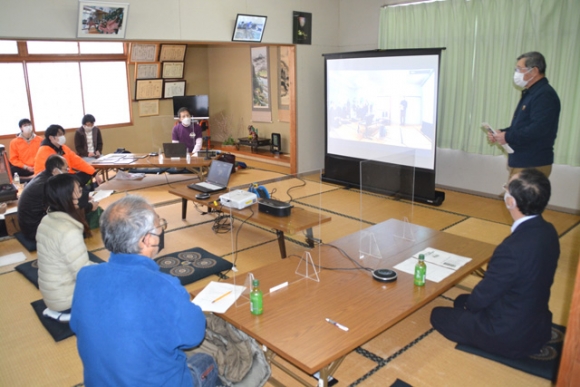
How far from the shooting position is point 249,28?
19.6ft

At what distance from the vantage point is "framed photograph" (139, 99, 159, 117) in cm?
893

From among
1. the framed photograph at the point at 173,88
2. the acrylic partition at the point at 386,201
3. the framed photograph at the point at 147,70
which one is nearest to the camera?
the acrylic partition at the point at 386,201

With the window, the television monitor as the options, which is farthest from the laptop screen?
the window

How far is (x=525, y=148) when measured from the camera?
401cm

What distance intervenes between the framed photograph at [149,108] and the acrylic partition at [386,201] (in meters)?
6.40

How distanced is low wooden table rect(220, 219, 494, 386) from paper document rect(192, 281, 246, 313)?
6 cm

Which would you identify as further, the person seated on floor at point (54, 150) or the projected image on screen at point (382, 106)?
the projected image on screen at point (382, 106)

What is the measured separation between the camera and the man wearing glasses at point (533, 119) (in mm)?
3826

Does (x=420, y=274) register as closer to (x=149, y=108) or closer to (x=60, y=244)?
(x=60, y=244)

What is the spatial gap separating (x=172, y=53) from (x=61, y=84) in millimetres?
2132

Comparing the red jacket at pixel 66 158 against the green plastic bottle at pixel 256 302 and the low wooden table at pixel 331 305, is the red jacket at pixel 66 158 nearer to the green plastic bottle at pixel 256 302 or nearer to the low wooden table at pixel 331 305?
the low wooden table at pixel 331 305

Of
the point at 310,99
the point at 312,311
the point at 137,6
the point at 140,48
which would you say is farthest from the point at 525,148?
the point at 140,48

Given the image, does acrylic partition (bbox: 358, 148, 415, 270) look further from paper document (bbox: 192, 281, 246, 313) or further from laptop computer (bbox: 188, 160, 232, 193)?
laptop computer (bbox: 188, 160, 232, 193)

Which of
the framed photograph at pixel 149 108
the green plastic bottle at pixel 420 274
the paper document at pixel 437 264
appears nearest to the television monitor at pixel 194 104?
the framed photograph at pixel 149 108
